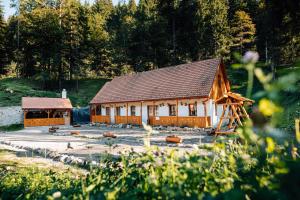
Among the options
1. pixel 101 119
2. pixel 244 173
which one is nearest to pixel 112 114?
pixel 101 119

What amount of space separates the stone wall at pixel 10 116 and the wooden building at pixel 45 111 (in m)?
2.93

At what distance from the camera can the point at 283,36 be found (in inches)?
1671

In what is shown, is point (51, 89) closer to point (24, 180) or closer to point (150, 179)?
point (24, 180)

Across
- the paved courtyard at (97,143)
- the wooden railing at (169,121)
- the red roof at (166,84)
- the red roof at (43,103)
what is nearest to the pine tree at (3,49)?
the red roof at (43,103)

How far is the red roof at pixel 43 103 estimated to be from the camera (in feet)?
110

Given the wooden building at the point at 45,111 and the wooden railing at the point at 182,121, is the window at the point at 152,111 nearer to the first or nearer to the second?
the wooden railing at the point at 182,121

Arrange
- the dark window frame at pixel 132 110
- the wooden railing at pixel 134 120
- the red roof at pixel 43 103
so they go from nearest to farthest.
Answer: the wooden railing at pixel 134 120 < the dark window frame at pixel 132 110 < the red roof at pixel 43 103

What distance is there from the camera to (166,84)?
2919 cm

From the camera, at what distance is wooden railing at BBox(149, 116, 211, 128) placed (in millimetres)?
23422

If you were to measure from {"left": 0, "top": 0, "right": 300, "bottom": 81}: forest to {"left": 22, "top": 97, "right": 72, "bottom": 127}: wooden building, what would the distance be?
1744 cm

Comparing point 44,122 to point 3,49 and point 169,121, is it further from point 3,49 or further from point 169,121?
point 3,49

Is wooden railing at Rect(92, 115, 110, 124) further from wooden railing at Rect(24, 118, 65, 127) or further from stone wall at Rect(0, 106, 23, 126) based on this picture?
stone wall at Rect(0, 106, 23, 126)

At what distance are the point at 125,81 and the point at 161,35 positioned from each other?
1756 centimetres

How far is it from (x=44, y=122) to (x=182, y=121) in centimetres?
1841
